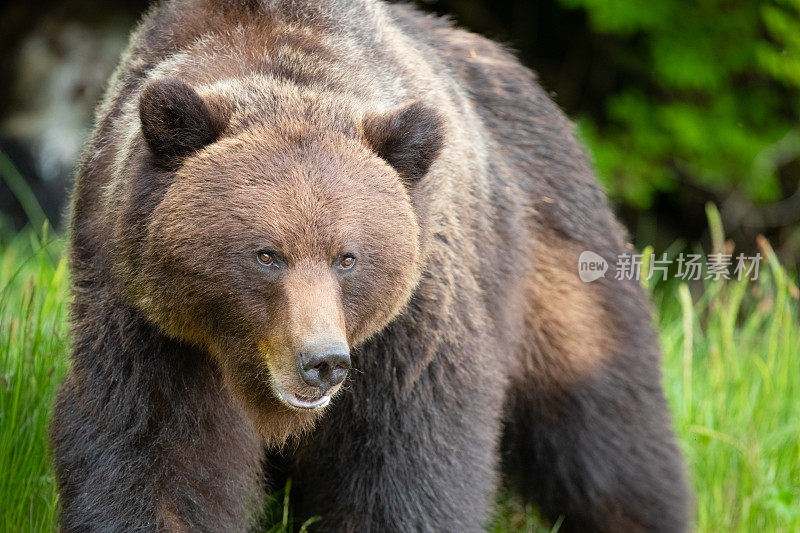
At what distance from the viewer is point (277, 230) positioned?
12.8 feet

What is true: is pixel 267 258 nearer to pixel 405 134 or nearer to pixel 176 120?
pixel 176 120

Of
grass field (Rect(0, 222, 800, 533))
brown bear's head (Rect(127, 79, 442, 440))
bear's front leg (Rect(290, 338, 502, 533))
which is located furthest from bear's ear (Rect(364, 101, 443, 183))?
grass field (Rect(0, 222, 800, 533))

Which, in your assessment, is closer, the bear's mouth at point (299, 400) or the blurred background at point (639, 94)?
the bear's mouth at point (299, 400)

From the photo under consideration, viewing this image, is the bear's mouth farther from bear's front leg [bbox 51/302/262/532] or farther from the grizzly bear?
bear's front leg [bbox 51/302/262/532]

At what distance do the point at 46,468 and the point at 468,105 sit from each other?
2813 mm

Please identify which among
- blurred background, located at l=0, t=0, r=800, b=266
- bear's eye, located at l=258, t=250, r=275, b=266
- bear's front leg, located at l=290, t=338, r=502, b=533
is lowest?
blurred background, located at l=0, t=0, r=800, b=266

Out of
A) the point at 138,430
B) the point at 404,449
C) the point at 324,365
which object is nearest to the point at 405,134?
the point at 324,365

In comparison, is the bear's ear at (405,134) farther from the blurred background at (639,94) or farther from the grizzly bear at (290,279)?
the blurred background at (639,94)

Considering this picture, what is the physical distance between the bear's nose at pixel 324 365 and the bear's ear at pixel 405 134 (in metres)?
0.93

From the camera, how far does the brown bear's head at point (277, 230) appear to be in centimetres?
389

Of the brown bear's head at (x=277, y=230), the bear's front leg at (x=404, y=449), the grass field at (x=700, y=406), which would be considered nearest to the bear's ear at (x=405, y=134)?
the brown bear's head at (x=277, y=230)

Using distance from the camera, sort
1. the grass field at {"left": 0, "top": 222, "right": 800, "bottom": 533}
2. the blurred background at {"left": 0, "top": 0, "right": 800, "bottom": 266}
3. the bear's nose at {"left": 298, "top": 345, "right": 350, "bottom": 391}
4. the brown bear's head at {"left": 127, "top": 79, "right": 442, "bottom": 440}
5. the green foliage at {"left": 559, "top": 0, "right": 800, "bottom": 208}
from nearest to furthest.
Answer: the bear's nose at {"left": 298, "top": 345, "right": 350, "bottom": 391} → the brown bear's head at {"left": 127, "top": 79, "right": 442, "bottom": 440} → the grass field at {"left": 0, "top": 222, "right": 800, "bottom": 533} → the green foliage at {"left": 559, "top": 0, "right": 800, "bottom": 208} → the blurred background at {"left": 0, "top": 0, "right": 800, "bottom": 266}

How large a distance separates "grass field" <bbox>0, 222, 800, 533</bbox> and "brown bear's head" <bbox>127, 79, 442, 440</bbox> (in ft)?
4.97

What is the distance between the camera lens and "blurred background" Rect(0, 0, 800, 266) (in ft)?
33.9
